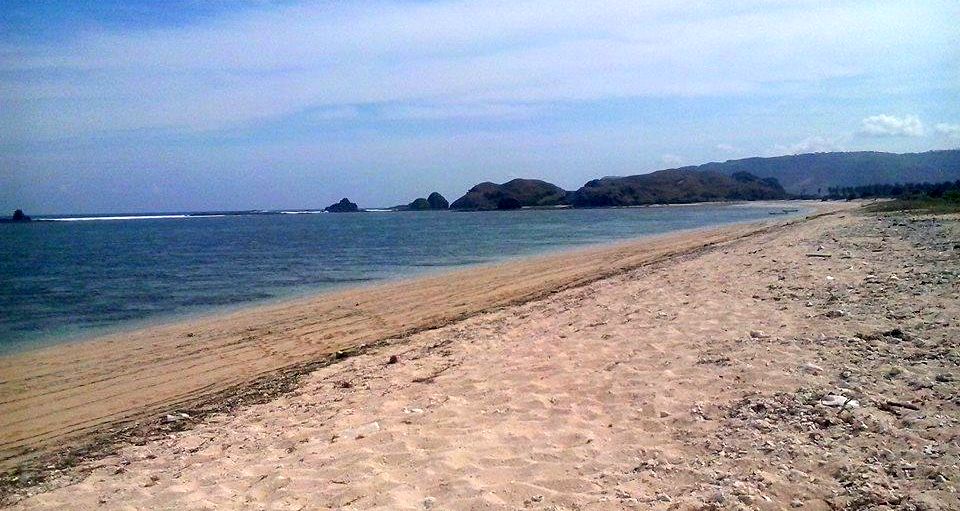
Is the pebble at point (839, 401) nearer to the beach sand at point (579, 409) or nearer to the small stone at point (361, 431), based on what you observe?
the beach sand at point (579, 409)

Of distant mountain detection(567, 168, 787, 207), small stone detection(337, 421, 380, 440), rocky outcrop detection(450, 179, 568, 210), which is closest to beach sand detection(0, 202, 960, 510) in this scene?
small stone detection(337, 421, 380, 440)

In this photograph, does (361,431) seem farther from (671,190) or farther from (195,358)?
(671,190)

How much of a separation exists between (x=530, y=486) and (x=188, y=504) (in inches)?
103

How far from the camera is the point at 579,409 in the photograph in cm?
594

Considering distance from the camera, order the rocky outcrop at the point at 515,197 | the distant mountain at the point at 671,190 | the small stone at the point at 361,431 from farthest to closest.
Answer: the rocky outcrop at the point at 515,197, the distant mountain at the point at 671,190, the small stone at the point at 361,431

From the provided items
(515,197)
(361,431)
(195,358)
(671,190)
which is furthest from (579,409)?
(515,197)

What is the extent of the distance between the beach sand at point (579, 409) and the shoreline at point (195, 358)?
3.1 inches

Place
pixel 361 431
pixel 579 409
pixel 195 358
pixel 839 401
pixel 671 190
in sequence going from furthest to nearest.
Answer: pixel 671 190
pixel 195 358
pixel 361 431
pixel 579 409
pixel 839 401

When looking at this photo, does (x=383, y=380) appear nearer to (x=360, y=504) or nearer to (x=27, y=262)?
(x=360, y=504)

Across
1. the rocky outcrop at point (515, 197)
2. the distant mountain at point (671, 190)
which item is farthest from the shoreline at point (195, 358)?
the rocky outcrop at point (515, 197)

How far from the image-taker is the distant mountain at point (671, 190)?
531 ft

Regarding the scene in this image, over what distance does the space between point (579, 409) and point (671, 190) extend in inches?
6711

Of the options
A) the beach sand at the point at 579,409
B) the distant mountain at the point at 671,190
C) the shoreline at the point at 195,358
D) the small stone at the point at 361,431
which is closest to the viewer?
the beach sand at the point at 579,409

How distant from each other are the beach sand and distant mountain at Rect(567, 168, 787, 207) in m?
153
